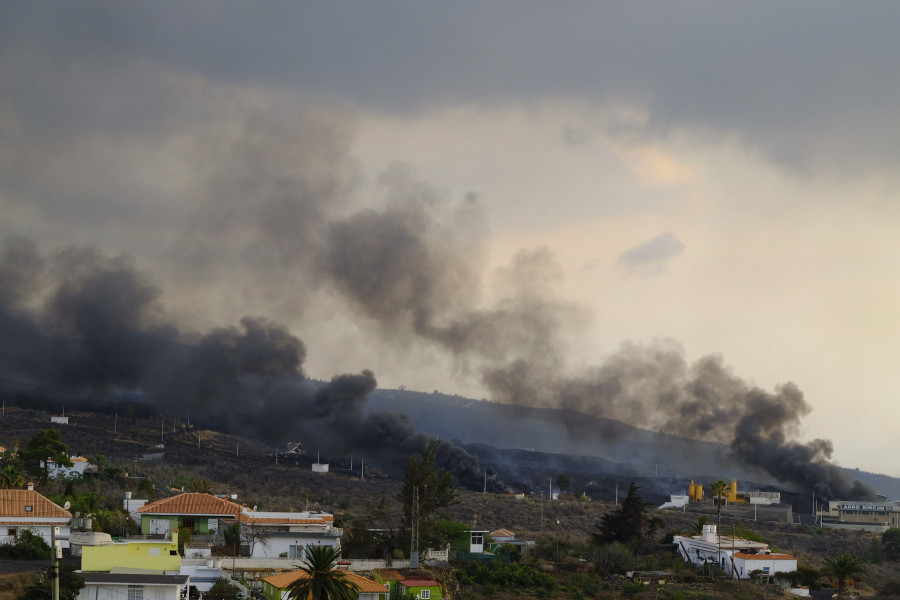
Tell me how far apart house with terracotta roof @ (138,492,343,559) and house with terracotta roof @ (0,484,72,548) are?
547 cm

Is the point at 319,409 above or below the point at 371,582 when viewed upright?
above

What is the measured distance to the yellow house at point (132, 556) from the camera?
52.2 metres

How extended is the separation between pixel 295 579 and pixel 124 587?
865 centimetres

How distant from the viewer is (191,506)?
70.8m

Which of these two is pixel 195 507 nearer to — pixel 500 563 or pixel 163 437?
pixel 500 563

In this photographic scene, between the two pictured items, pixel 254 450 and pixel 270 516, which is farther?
pixel 254 450

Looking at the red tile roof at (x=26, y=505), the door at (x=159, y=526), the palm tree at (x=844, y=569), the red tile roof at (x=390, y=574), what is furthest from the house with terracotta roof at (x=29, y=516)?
the palm tree at (x=844, y=569)

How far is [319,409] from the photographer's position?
189 meters

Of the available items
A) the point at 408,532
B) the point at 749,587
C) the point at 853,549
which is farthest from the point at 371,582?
the point at 853,549

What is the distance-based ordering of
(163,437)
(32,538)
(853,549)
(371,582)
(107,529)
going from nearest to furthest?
(371,582) < (32,538) < (107,529) < (853,549) < (163,437)

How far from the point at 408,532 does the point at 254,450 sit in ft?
385

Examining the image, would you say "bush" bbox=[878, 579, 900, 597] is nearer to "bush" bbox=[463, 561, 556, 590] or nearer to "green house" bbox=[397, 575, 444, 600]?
"bush" bbox=[463, 561, 556, 590]

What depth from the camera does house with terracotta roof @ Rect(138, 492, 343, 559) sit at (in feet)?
214

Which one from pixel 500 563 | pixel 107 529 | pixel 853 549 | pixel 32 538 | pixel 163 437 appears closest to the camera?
pixel 32 538
